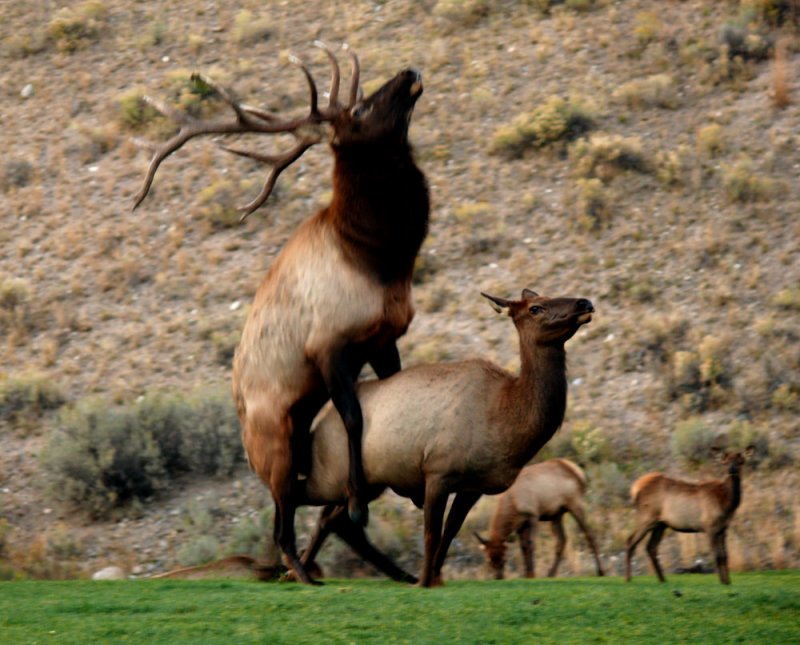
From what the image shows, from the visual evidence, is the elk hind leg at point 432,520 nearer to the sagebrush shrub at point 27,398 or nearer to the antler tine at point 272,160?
the antler tine at point 272,160

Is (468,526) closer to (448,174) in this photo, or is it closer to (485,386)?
(485,386)

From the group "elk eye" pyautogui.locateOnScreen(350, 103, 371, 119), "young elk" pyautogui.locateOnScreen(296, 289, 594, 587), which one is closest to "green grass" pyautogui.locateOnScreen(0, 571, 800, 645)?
"young elk" pyautogui.locateOnScreen(296, 289, 594, 587)

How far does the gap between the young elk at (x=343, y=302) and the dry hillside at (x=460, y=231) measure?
616cm

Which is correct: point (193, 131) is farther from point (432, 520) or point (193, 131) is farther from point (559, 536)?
point (559, 536)

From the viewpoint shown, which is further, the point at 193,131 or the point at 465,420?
the point at 193,131

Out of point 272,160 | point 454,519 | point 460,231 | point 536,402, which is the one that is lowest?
point 454,519

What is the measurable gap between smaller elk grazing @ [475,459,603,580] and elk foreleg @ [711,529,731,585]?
1.82 metres

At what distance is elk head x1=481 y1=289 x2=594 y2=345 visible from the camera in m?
10.1

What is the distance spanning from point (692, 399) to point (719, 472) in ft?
6.67

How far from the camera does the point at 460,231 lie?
84.8 ft

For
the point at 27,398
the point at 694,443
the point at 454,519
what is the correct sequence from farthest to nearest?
1. the point at 27,398
2. the point at 694,443
3. the point at 454,519

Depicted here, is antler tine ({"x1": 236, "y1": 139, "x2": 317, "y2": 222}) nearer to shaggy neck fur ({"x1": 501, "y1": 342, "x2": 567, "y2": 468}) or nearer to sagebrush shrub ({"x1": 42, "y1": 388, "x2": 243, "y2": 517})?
shaggy neck fur ({"x1": 501, "y1": 342, "x2": 567, "y2": 468})

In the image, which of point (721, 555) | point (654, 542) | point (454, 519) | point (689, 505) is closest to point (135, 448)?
point (654, 542)

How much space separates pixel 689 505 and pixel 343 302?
4.20 m
